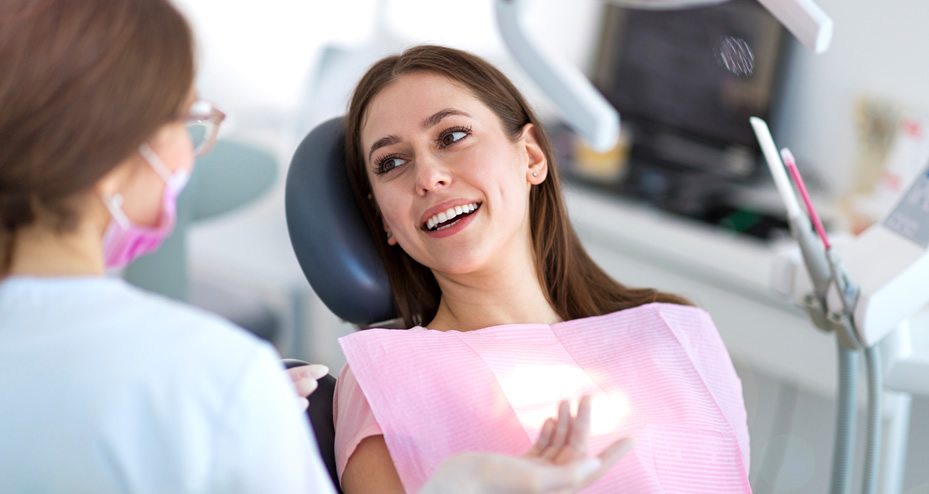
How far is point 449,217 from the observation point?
123 cm

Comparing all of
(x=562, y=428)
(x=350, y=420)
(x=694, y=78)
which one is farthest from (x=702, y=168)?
(x=562, y=428)

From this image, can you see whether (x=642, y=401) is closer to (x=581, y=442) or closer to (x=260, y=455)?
(x=581, y=442)

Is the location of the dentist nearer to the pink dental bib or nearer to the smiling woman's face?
the pink dental bib

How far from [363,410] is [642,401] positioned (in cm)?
38

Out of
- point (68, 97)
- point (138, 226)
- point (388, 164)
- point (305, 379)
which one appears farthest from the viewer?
point (388, 164)

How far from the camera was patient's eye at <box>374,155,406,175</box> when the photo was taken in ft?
4.17

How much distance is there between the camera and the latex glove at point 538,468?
787mm

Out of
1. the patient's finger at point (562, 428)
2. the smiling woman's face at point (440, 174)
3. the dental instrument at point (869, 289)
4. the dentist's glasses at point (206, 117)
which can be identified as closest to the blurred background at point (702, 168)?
the dental instrument at point (869, 289)

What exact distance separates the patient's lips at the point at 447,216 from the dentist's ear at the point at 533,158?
153mm

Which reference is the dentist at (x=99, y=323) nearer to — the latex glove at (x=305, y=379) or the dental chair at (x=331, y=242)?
the latex glove at (x=305, y=379)

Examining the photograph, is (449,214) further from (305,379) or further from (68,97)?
(68,97)

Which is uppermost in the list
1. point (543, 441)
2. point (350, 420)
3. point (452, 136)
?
point (452, 136)

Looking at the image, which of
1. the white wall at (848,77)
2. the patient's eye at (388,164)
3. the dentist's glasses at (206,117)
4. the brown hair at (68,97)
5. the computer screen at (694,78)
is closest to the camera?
the brown hair at (68,97)

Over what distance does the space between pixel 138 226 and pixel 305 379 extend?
33 cm
